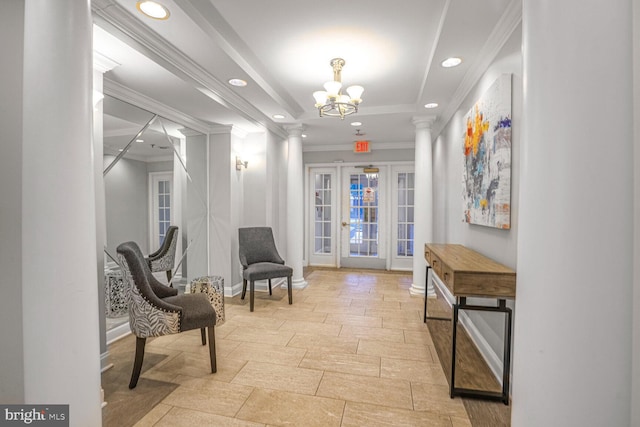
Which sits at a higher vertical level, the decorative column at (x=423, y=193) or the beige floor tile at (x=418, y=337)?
the decorative column at (x=423, y=193)

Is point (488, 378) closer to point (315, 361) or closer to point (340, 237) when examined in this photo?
point (315, 361)

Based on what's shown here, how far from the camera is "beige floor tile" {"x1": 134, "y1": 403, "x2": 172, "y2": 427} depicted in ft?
5.85

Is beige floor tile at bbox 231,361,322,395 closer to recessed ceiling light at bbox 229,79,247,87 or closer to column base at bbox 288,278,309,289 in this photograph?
column base at bbox 288,278,309,289

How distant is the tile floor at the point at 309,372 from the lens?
185 cm

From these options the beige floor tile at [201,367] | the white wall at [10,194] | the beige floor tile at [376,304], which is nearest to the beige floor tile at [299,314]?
the beige floor tile at [376,304]

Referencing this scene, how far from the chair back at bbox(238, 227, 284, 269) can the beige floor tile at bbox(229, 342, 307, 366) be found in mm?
1509

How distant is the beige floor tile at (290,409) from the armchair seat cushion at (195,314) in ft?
2.04

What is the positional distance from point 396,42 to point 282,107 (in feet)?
5.48

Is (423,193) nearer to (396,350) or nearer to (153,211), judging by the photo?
(396,350)

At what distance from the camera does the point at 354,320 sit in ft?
11.2

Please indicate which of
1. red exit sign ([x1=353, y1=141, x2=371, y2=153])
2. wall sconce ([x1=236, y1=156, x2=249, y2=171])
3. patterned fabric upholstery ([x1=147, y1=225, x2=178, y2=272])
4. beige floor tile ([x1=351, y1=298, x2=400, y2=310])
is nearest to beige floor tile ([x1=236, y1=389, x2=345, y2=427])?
patterned fabric upholstery ([x1=147, y1=225, x2=178, y2=272])

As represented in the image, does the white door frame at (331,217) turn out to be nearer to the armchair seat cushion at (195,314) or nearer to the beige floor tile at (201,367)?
the beige floor tile at (201,367)

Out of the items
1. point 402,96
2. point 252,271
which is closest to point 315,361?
point 252,271

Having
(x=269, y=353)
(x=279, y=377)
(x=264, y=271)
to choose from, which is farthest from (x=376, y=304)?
(x=279, y=377)
